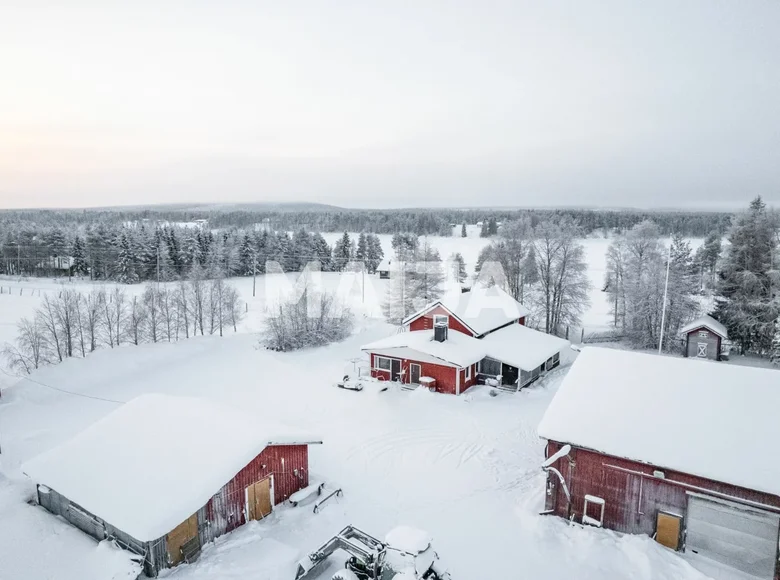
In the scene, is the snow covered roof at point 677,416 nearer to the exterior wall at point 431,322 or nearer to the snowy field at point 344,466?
the snowy field at point 344,466

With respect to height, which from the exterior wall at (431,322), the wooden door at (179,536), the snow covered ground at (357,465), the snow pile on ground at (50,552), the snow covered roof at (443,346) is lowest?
the snow covered ground at (357,465)

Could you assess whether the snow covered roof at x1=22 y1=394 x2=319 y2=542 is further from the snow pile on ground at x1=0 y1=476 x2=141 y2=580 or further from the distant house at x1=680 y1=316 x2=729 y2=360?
the distant house at x1=680 y1=316 x2=729 y2=360

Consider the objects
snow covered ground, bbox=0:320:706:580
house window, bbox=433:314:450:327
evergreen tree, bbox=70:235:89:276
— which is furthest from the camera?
evergreen tree, bbox=70:235:89:276

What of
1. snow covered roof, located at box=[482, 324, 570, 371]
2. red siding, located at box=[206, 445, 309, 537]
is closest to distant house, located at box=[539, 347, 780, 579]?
red siding, located at box=[206, 445, 309, 537]

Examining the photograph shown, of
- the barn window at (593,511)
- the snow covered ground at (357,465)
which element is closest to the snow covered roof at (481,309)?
the snow covered ground at (357,465)

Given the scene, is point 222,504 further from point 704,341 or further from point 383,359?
point 704,341

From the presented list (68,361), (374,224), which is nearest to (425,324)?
(68,361)
